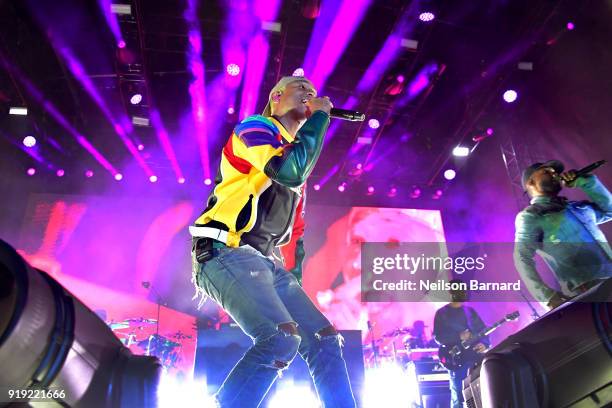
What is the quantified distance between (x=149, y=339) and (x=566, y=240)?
20.2 ft

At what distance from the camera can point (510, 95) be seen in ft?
23.3

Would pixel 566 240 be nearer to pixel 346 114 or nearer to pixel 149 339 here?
pixel 346 114

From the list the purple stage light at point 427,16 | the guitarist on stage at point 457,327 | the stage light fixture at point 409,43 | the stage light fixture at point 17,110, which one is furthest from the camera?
the stage light fixture at point 17,110

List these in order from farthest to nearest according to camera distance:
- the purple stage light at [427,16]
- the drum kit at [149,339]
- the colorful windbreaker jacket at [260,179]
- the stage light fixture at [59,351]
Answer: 1. the drum kit at [149,339]
2. the purple stage light at [427,16]
3. the colorful windbreaker jacket at [260,179]
4. the stage light fixture at [59,351]

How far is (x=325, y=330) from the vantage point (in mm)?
1732

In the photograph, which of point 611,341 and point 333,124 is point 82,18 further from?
point 611,341

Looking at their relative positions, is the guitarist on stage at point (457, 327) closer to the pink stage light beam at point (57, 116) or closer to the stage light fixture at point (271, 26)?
the stage light fixture at point (271, 26)

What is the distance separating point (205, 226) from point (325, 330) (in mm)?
650

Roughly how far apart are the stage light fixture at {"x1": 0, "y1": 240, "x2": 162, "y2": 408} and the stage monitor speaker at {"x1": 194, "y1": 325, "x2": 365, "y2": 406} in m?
4.92

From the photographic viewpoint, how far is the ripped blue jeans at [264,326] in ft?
4.73

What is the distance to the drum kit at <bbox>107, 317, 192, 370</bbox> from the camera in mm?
6668

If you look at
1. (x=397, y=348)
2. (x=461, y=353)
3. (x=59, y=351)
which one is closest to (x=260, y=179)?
(x=59, y=351)

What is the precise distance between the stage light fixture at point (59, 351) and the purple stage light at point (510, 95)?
7.40 m
